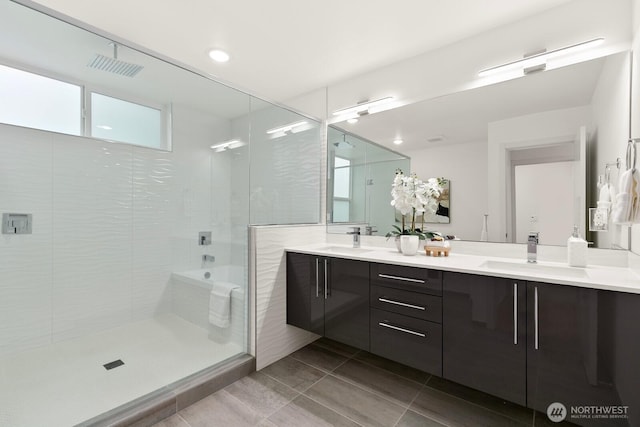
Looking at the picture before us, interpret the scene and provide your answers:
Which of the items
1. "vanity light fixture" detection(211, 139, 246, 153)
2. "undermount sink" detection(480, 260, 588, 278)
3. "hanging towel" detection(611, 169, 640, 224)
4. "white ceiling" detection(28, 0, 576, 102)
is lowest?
"undermount sink" detection(480, 260, 588, 278)

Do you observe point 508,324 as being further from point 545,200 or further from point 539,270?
point 545,200

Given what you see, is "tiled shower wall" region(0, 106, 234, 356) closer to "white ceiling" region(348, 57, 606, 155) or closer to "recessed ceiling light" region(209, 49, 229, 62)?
"recessed ceiling light" region(209, 49, 229, 62)

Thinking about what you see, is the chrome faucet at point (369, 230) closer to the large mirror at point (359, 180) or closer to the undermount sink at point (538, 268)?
the large mirror at point (359, 180)

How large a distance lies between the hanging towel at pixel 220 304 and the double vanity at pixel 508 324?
773 millimetres

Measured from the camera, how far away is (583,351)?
3.97ft

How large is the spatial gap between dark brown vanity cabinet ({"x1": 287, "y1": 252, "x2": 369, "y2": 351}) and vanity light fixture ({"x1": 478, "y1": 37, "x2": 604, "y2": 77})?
161 centimetres

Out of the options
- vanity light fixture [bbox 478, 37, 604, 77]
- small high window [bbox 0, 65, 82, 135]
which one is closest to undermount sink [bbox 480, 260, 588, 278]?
vanity light fixture [bbox 478, 37, 604, 77]

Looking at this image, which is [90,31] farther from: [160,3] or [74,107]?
[74,107]

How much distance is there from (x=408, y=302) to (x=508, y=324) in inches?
19.8

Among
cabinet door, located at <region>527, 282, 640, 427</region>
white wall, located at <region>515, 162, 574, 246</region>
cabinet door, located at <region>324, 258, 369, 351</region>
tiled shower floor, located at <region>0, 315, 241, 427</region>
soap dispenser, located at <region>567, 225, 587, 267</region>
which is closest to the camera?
cabinet door, located at <region>527, 282, 640, 427</region>

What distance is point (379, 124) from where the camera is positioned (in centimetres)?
252

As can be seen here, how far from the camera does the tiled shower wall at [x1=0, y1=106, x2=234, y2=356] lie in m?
1.63

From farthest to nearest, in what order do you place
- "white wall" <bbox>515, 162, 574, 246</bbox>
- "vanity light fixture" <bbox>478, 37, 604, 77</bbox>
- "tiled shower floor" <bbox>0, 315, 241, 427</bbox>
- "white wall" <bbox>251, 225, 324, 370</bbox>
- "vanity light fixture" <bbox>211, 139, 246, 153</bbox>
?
1. "vanity light fixture" <bbox>211, 139, 246, 153</bbox>
2. "white wall" <bbox>251, 225, 324, 370</bbox>
3. "white wall" <bbox>515, 162, 574, 246</bbox>
4. "vanity light fixture" <bbox>478, 37, 604, 77</bbox>
5. "tiled shower floor" <bbox>0, 315, 241, 427</bbox>

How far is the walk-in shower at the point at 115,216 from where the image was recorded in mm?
1562
